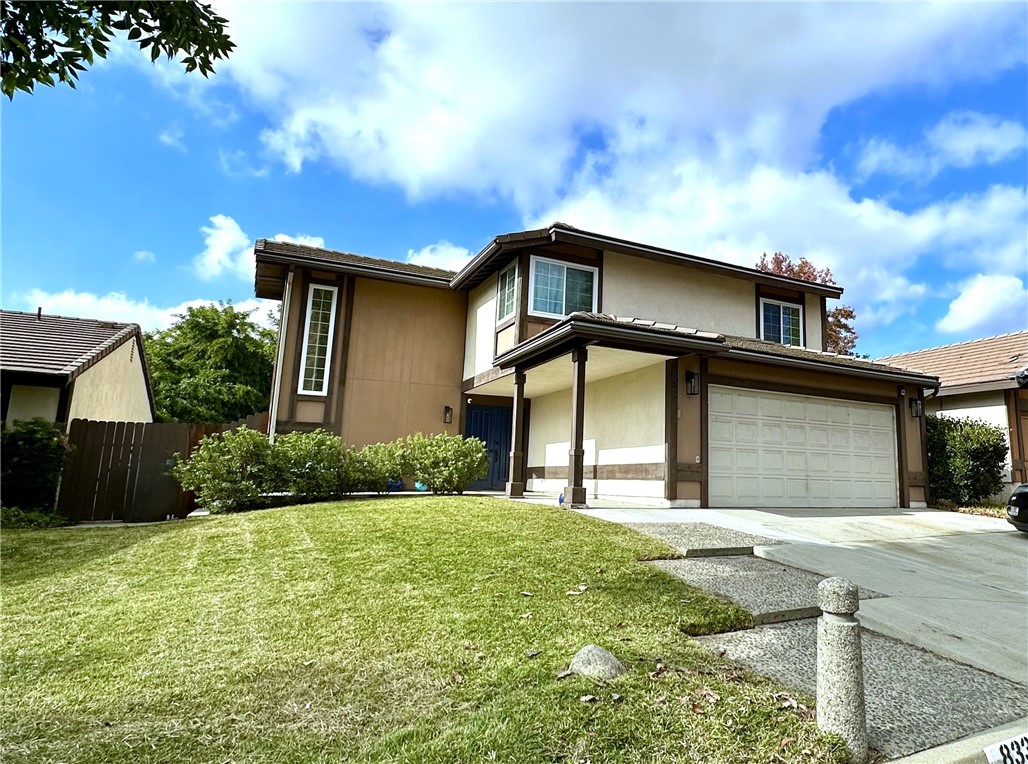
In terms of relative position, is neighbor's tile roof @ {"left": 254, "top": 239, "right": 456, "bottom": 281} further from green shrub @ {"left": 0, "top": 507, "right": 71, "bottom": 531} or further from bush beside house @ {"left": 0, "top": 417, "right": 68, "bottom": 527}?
green shrub @ {"left": 0, "top": 507, "right": 71, "bottom": 531}

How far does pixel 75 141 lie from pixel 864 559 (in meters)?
10.9

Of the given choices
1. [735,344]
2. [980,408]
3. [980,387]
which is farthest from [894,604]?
A: [980,408]

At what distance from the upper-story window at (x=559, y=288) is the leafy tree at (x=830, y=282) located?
17141mm

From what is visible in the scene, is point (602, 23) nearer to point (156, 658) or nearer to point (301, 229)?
point (156, 658)

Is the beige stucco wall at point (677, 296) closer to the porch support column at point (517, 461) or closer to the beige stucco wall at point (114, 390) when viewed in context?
the porch support column at point (517, 461)

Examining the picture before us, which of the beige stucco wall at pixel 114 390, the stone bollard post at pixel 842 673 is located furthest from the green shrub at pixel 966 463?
the beige stucco wall at pixel 114 390

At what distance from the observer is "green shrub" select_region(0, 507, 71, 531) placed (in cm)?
790

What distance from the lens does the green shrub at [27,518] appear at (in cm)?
790

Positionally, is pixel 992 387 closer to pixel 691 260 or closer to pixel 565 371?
pixel 691 260

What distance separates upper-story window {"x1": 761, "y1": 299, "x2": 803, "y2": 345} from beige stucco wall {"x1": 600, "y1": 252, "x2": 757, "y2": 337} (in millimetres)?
473

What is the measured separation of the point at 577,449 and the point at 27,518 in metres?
8.53

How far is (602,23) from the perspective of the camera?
6.19m

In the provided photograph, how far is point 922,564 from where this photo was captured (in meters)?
6.79

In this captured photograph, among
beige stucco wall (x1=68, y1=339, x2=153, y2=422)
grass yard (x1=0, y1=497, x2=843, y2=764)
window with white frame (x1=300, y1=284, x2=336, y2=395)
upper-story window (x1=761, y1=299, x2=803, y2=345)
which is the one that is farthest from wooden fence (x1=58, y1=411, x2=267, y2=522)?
upper-story window (x1=761, y1=299, x2=803, y2=345)
